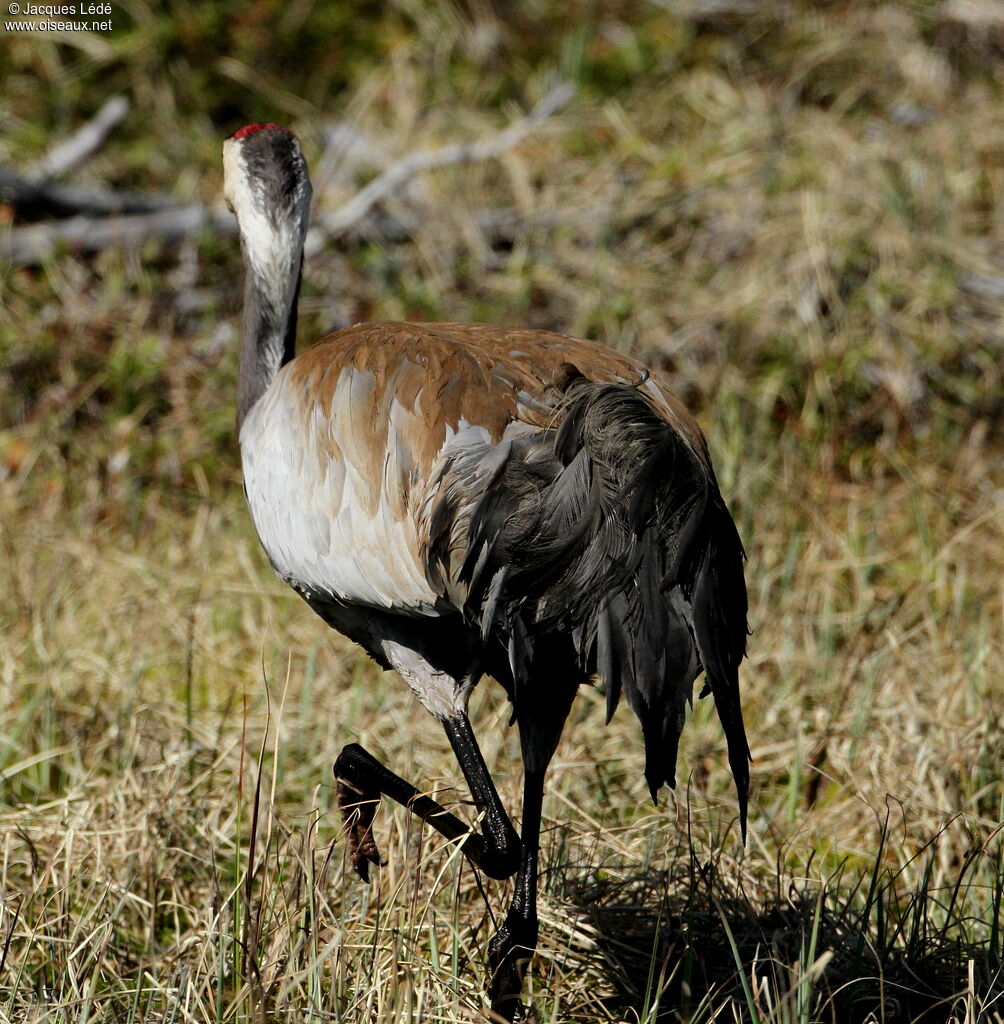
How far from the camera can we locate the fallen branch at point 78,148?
6.59 m

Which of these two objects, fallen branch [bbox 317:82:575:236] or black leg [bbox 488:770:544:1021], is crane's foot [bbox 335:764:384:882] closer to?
black leg [bbox 488:770:544:1021]

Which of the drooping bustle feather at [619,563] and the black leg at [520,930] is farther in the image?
the black leg at [520,930]

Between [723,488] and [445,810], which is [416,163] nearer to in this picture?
[723,488]

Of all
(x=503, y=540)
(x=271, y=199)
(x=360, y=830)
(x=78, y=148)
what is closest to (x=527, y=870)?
(x=360, y=830)

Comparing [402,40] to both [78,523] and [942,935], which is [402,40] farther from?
[942,935]

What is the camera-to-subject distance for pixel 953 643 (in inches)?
169

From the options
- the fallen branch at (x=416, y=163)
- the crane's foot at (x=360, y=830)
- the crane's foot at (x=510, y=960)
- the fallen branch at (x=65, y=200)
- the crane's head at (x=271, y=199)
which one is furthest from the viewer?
the fallen branch at (x=416, y=163)

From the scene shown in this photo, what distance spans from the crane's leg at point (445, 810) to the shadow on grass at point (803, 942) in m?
0.35

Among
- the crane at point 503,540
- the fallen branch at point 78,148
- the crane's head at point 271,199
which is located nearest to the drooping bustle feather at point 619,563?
the crane at point 503,540

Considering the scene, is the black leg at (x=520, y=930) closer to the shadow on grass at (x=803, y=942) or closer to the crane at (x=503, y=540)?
the crane at (x=503, y=540)

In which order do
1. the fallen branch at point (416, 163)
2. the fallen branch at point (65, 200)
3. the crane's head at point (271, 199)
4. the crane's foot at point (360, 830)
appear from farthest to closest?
the fallen branch at point (416, 163) → the fallen branch at point (65, 200) → the crane's head at point (271, 199) → the crane's foot at point (360, 830)

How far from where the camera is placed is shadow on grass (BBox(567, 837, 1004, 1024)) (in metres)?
2.84

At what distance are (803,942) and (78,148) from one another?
5383 millimetres

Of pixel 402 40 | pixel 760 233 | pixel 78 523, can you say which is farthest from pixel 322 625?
pixel 402 40
